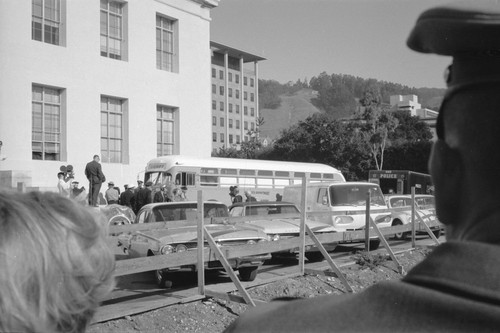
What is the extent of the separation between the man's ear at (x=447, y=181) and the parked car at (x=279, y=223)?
1013cm

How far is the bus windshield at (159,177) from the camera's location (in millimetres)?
25688

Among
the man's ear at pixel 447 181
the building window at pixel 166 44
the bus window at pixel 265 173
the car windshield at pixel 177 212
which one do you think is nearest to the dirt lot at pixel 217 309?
the car windshield at pixel 177 212

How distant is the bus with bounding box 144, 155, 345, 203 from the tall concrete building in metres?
86.9

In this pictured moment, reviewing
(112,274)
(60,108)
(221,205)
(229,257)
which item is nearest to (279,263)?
(221,205)

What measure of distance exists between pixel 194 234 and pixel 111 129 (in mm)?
25315

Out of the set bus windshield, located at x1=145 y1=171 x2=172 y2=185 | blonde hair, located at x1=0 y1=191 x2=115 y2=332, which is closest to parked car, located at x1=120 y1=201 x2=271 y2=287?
blonde hair, located at x1=0 y1=191 x2=115 y2=332

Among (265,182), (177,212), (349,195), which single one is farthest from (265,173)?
(177,212)

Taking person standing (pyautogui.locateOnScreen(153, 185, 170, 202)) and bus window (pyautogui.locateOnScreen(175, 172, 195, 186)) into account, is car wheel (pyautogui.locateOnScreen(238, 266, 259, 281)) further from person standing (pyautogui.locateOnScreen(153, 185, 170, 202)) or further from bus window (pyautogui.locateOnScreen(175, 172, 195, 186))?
bus window (pyautogui.locateOnScreen(175, 172, 195, 186))

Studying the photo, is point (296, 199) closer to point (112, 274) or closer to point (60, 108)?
point (112, 274)

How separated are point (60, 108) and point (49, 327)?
1234 inches

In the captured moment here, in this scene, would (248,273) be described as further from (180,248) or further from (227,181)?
(227,181)

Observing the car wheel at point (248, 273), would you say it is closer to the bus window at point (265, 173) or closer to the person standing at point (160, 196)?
the person standing at point (160, 196)

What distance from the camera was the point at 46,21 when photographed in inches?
1188

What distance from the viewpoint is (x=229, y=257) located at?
824 centimetres
